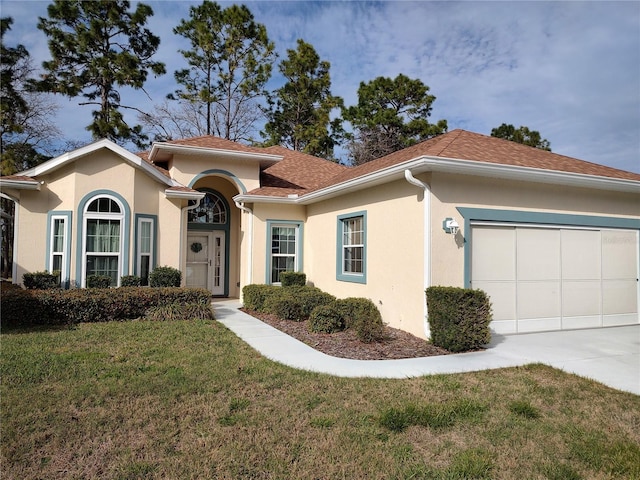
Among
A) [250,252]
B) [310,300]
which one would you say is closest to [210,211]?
[250,252]

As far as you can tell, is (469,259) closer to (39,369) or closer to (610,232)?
(610,232)

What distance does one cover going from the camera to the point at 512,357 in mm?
6891

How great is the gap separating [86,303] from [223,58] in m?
21.6

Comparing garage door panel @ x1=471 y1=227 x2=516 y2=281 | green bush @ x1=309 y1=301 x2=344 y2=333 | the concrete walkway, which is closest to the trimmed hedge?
the concrete walkway

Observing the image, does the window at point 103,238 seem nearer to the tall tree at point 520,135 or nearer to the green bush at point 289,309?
the green bush at point 289,309

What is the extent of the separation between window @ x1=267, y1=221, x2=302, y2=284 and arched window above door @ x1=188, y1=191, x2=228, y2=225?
2.69 metres

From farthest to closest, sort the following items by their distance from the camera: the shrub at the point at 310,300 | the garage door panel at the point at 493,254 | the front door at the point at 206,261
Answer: the front door at the point at 206,261
the shrub at the point at 310,300
the garage door panel at the point at 493,254

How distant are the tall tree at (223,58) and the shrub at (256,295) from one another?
17.7 metres

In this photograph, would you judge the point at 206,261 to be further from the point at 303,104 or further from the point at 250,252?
the point at 303,104

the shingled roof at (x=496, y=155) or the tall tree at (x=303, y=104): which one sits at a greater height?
A: the tall tree at (x=303, y=104)

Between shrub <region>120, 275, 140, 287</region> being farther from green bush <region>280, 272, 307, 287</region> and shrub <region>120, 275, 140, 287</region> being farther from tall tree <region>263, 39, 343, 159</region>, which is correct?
tall tree <region>263, 39, 343, 159</region>

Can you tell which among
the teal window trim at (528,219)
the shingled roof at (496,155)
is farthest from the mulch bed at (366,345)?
the shingled roof at (496,155)

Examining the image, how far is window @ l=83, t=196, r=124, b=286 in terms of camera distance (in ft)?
36.5

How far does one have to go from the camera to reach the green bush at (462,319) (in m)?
7.19
